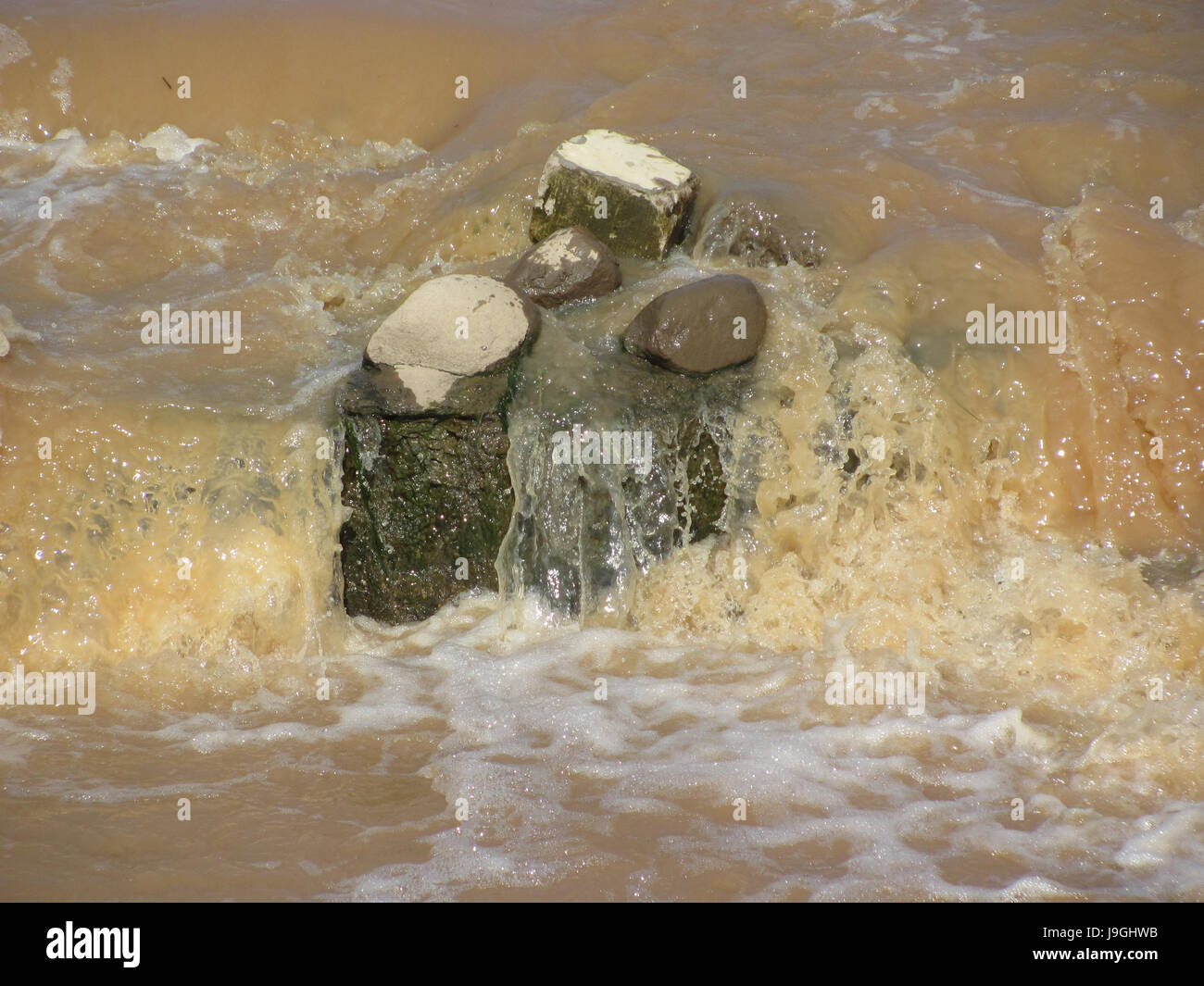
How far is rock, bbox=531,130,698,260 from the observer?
536 cm

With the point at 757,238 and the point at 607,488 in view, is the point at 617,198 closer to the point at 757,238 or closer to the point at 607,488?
the point at 757,238

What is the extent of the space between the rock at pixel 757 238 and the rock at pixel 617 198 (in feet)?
0.62

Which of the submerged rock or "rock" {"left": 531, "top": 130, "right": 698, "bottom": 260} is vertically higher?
"rock" {"left": 531, "top": 130, "right": 698, "bottom": 260}

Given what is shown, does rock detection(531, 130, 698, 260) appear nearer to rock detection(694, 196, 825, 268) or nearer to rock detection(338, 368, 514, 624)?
rock detection(694, 196, 825, 268)

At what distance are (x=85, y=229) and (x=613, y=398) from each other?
347 cm

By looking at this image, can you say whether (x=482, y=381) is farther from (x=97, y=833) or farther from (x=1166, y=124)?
(x=1166, y=124)

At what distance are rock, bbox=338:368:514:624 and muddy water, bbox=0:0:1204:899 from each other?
0.11m

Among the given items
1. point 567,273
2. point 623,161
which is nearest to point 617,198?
point 623,161

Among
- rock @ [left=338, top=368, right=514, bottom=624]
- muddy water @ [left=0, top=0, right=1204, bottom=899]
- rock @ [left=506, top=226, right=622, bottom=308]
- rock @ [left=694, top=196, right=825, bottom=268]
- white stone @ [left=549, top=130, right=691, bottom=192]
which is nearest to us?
muddy water @ [left=0, top=0, right=1204, bottom=899]

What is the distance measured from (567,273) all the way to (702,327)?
2.52 feet

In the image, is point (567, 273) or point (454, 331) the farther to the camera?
point (567, 273)

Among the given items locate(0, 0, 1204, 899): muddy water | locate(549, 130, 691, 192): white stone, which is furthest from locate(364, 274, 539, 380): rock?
locate(549, 130, 691, 192): white stone

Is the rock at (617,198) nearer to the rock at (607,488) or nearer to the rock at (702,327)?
the rock at (702,327)

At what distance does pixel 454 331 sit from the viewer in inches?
180
